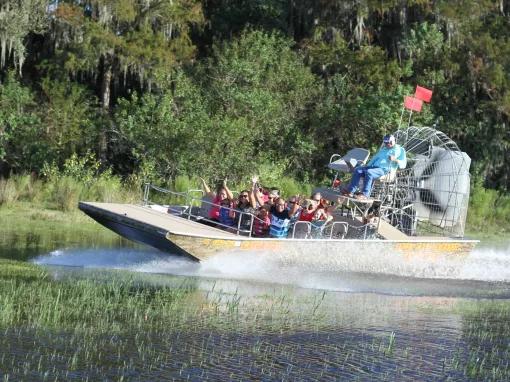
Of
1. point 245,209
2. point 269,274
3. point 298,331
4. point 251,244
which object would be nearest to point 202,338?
point 298,331

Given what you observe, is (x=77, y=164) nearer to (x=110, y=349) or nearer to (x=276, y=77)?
(x=276, y=77)

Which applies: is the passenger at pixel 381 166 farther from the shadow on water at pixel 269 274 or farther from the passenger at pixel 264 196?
the shadow on water at pixel 269 274

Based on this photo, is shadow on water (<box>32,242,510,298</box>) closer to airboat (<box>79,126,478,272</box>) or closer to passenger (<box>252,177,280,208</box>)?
airboat (<box>79,126,478,272</box>)

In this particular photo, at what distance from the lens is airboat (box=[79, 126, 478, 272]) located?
18016 millimetres

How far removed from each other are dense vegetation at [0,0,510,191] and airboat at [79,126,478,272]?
1076 centimetres

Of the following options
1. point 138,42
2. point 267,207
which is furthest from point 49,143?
point 267,207

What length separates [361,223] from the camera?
20.2 metres

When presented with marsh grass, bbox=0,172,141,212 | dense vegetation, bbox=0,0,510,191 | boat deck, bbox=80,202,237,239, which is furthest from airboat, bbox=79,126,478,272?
dense vegetation, bbox=0,0,510,191

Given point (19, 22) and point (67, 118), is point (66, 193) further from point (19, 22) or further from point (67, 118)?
point (19, 22)

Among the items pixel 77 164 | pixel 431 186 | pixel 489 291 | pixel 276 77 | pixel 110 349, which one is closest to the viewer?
pixel 110 349

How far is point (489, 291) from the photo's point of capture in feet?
61.3

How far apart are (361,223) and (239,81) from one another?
598 inches

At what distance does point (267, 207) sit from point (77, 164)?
41.6 ft

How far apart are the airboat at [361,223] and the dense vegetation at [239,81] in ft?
35.3
